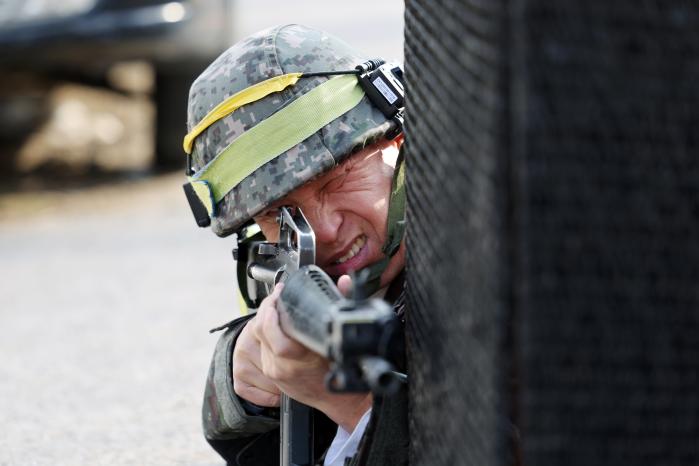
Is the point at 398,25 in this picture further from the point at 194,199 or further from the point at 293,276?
the point at 293,276

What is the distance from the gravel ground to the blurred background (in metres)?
0.01

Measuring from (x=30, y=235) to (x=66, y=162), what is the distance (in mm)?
1801

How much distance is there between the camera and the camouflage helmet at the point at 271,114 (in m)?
2.82

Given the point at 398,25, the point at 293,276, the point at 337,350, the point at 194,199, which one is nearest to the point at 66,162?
the point at 398,25

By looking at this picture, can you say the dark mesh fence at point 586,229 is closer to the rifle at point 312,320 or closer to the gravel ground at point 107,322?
the rifle at point 312,320

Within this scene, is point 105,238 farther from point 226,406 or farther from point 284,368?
point 284,368

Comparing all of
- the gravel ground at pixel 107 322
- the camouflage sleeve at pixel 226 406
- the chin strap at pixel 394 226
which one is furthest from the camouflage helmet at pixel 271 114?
the gravel ground at pixel 107 322

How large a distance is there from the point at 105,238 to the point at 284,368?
494 cm

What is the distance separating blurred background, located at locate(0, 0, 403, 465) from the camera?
161 inches

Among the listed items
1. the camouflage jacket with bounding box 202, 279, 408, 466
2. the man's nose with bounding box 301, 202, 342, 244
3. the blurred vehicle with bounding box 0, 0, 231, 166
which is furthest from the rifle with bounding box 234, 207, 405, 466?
the blurred vehicle with bounding box 0, 0, 231, 166

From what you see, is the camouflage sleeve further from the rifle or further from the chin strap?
the chin strap

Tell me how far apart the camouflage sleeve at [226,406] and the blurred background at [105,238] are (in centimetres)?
57

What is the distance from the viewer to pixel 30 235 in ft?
24.1

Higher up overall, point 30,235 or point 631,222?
point 631,222
